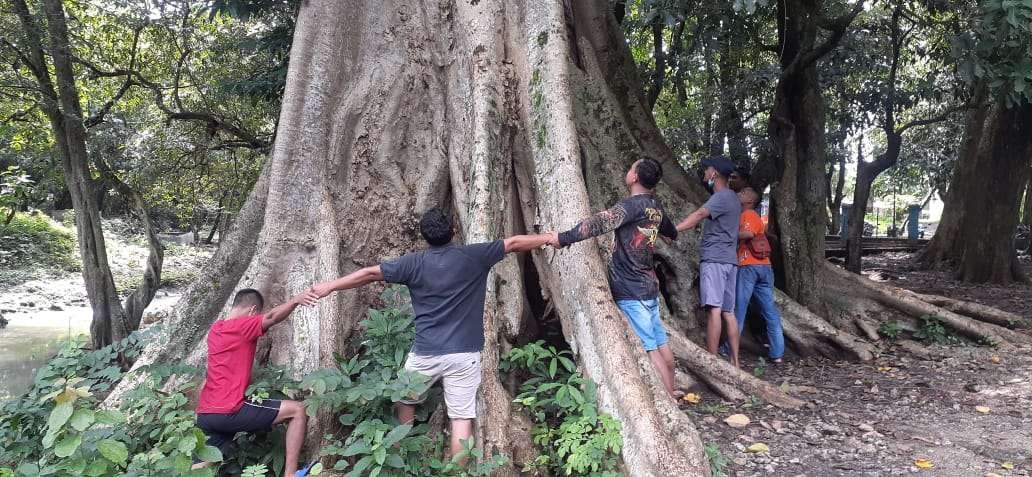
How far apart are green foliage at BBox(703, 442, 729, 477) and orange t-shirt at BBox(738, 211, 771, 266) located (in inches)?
91.6

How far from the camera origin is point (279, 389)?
12.4 feet

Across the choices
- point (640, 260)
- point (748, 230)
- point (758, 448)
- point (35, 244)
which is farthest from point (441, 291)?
point (35, 244)

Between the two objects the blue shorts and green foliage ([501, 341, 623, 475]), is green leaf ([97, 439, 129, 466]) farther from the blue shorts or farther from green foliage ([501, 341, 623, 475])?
the blue shorts

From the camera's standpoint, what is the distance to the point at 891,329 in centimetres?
632

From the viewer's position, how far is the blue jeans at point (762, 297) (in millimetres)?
5602

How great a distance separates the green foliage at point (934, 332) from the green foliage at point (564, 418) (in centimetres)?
412

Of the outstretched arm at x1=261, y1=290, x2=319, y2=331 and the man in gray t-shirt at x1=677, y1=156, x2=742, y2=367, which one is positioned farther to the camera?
the man in gray t-shirt at x1=677, y1=156, x2=742, y2=367

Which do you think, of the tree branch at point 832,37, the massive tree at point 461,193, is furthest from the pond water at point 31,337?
the tree branch at point 832,37

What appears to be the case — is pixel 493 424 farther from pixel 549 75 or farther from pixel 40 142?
pixel 40 142

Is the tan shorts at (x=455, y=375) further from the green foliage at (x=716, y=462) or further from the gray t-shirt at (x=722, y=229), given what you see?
the gray t-shirt at (x=722, y=229)

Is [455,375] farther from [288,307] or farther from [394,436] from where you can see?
[288,307]

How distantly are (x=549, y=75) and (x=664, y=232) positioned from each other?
139 cm

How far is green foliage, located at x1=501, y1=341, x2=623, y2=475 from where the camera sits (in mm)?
3164

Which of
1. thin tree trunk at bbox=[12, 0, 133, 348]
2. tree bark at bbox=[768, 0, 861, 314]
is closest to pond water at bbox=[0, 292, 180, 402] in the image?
thin tree trunk at bbox=[12, 0, 133, 348]
